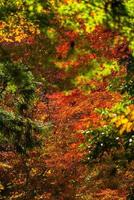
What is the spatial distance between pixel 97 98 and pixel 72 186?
15.8 ft

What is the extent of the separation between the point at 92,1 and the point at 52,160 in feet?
39.3

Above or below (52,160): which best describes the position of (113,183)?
below

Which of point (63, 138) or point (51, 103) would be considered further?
point (51, 103)

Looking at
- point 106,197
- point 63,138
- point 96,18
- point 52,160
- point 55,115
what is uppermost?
point 55,115

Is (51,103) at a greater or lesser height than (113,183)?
greater

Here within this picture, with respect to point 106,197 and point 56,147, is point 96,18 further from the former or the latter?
point 56,147

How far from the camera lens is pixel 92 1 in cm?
590

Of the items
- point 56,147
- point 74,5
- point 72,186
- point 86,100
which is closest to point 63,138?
point 56,147

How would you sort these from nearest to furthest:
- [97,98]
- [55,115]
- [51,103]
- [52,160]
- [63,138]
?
1. [97,98]
2. [52,160]
3. [63,138]
4. [55,115]
5. [51,103]

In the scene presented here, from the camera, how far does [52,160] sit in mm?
17234

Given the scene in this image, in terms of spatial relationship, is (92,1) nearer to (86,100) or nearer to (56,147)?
(86,100)

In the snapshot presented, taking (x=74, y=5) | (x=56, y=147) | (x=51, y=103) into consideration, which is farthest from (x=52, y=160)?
(x=74, y=5)

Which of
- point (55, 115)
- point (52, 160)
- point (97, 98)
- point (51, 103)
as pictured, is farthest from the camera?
point (51, 103)

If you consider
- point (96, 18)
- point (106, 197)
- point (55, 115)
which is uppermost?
point (55, 115)
